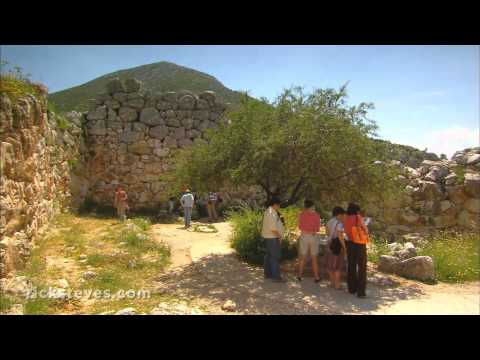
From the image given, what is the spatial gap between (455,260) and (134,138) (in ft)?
37.3

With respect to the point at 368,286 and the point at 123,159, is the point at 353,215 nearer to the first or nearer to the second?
the point at 368,286

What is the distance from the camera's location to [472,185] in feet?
34.4

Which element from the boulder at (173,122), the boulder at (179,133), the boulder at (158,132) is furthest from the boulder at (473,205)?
the boulder at (158,132)

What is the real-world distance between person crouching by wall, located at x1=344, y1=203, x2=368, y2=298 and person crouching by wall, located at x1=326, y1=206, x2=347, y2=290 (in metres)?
0.16

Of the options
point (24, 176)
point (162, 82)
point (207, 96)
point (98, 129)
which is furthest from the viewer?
point (162, 82)

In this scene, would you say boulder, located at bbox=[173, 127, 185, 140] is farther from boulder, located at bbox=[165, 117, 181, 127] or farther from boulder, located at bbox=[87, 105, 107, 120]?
boulder, located at bbox=[87, 105, 107, 120]

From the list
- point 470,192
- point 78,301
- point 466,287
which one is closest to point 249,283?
point 78,301

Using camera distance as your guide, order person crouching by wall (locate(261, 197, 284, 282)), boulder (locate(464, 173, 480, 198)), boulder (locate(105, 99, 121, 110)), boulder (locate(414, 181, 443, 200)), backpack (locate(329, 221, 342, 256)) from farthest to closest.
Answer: boulder (locate(105, 99, 121, 110)) → boulder (locate(414, 181, 443, 200)) → boulder (locate(464, 173, 480, 198)) → person crouching by wall (locate(261, 197, 284, 282)) → backpack (locate(329, 221, 342, 256))

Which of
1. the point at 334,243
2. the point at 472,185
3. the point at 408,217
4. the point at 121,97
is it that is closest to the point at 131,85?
the point at 121,97

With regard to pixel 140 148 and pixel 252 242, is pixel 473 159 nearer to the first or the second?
pixel 252 242

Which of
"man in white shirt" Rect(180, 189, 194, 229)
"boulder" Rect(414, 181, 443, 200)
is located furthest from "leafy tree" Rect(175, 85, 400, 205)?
"boulder" Rect(414, 181, 443, 200)

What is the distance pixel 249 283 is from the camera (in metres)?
6.06

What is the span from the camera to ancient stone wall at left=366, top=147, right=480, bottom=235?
1058 cm

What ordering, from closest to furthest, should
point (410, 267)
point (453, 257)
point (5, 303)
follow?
point (5, 303) → point (410, 267) → point (453, 257)
